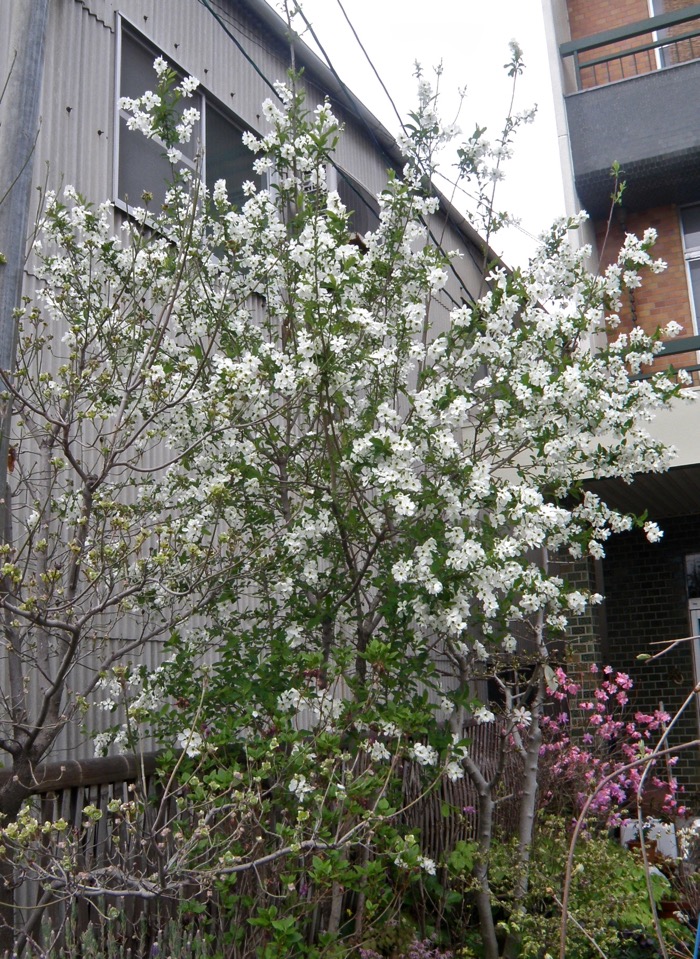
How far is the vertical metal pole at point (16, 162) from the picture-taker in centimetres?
441

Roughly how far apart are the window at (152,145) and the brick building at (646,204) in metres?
4.04

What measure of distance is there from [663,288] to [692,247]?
67cm

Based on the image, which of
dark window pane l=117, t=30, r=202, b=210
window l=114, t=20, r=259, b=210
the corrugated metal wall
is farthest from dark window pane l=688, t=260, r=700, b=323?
dark window pane l=117, t=30, r=202, b=210

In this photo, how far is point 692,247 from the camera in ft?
39.5

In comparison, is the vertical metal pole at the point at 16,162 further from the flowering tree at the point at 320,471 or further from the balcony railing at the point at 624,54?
the balcony railing at the point at 624,54

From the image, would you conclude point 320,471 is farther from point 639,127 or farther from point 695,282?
point 695,282

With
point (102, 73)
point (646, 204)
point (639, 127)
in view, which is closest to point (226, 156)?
point (102, 73)

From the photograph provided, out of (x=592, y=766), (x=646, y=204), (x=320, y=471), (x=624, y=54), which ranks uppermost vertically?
(x=624, y=54)

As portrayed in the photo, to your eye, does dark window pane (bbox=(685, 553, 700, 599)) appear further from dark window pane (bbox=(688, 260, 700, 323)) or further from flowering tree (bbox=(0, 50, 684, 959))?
flowering tree (bbox=(0, 50, 684, 959))

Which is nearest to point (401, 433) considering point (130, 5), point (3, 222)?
point (3, 222)

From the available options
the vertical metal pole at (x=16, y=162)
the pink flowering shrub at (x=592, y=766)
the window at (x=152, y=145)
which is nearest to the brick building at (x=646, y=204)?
the pink flowering shrub at (x=592, y=766)

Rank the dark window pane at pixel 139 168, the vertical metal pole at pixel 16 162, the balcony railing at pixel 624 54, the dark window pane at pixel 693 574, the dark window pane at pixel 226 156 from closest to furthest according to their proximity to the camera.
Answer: the vertical metal pole at pixel 16 162 < the dark window pane at pixel 139 168 < the dark window pane at pixel 226 156 < the balcony railing at pixel 624 54 < the dark window pane at pixel 693 574

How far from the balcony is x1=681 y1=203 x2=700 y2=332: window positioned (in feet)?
0.63

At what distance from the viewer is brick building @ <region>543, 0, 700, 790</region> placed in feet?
36.5
